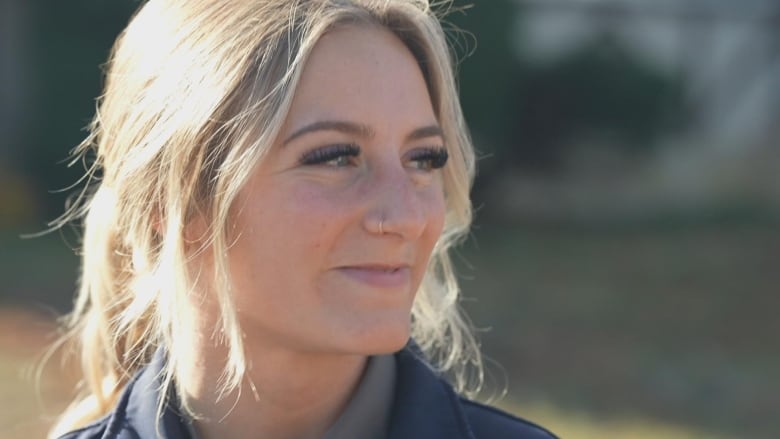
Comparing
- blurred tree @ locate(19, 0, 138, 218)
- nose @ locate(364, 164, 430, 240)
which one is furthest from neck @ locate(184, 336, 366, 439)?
blurred tree @ locate(19, 0, 138, 218)

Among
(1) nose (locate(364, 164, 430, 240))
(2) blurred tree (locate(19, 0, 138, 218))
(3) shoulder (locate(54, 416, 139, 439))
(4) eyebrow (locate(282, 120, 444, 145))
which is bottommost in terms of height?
(2) blurred tree (locate(19, 0, 138, 218))

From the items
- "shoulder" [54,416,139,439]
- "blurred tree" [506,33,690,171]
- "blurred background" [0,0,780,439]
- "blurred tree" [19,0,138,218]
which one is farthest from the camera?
"blurred tree" [506,33,690,171]

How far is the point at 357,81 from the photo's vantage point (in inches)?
85.4

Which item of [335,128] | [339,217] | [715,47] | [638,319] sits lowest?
[638,319]

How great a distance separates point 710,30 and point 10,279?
26.1 feet

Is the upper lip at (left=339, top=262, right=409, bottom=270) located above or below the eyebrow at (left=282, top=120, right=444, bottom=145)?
below

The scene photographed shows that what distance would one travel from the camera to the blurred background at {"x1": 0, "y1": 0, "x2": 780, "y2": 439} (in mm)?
7020

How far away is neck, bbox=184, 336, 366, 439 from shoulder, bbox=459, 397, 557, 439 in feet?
0.73

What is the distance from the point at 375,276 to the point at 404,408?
0.28 m

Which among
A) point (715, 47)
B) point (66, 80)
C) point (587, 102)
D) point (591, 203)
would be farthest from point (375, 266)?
point (715, 47)

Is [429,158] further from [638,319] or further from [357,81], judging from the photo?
[638,319]

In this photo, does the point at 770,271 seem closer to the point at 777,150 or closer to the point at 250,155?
the point at 777,150

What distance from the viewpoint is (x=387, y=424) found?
2268 millimetres

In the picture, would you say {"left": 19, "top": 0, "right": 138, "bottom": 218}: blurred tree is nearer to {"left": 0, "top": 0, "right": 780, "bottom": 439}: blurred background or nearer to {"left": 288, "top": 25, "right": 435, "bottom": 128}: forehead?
{"left": 0, "top": 0, "right": 780, "bottom": 439}: blurred background
